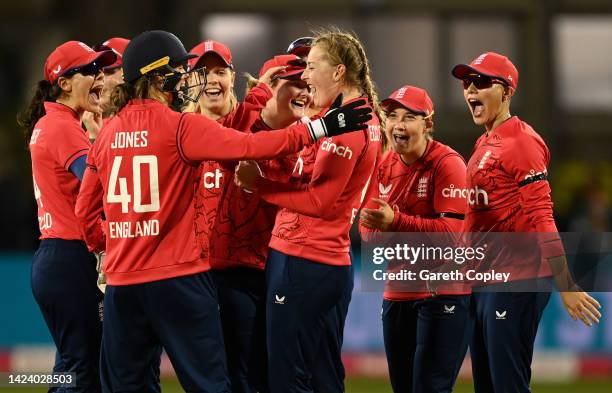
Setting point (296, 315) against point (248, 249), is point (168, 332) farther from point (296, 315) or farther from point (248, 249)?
point (248, 249)

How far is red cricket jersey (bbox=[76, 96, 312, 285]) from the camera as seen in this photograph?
5.30 meters

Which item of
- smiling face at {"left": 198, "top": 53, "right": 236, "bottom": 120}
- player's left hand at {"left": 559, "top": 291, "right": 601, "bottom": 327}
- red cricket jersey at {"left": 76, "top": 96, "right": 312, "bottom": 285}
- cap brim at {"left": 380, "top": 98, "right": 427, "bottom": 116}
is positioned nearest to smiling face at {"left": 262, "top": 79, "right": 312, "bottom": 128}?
smiling face at {"left": 198, "top": 53, "right": 236, "bottom": 120}

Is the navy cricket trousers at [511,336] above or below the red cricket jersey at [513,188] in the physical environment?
below

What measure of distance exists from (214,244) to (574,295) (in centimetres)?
198

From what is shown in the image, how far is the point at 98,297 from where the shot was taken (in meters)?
6.40

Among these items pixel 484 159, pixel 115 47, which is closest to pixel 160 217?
pixel 484 159

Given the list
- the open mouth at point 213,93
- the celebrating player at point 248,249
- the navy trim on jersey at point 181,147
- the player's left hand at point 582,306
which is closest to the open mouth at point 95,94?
the open mouth at point 213,93

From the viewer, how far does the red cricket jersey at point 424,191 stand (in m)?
6.38

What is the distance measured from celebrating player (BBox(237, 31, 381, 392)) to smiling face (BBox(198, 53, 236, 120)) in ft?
2.95

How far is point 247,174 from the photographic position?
570 cm

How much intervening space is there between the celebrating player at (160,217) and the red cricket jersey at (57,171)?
95cm

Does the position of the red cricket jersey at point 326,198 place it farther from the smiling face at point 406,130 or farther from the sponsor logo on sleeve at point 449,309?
the sponsor logo on sleeve at point 449,309

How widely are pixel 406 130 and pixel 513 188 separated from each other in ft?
2.45

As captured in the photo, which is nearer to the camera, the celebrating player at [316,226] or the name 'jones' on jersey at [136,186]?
the name 'jones' on jersey at [136,186]
